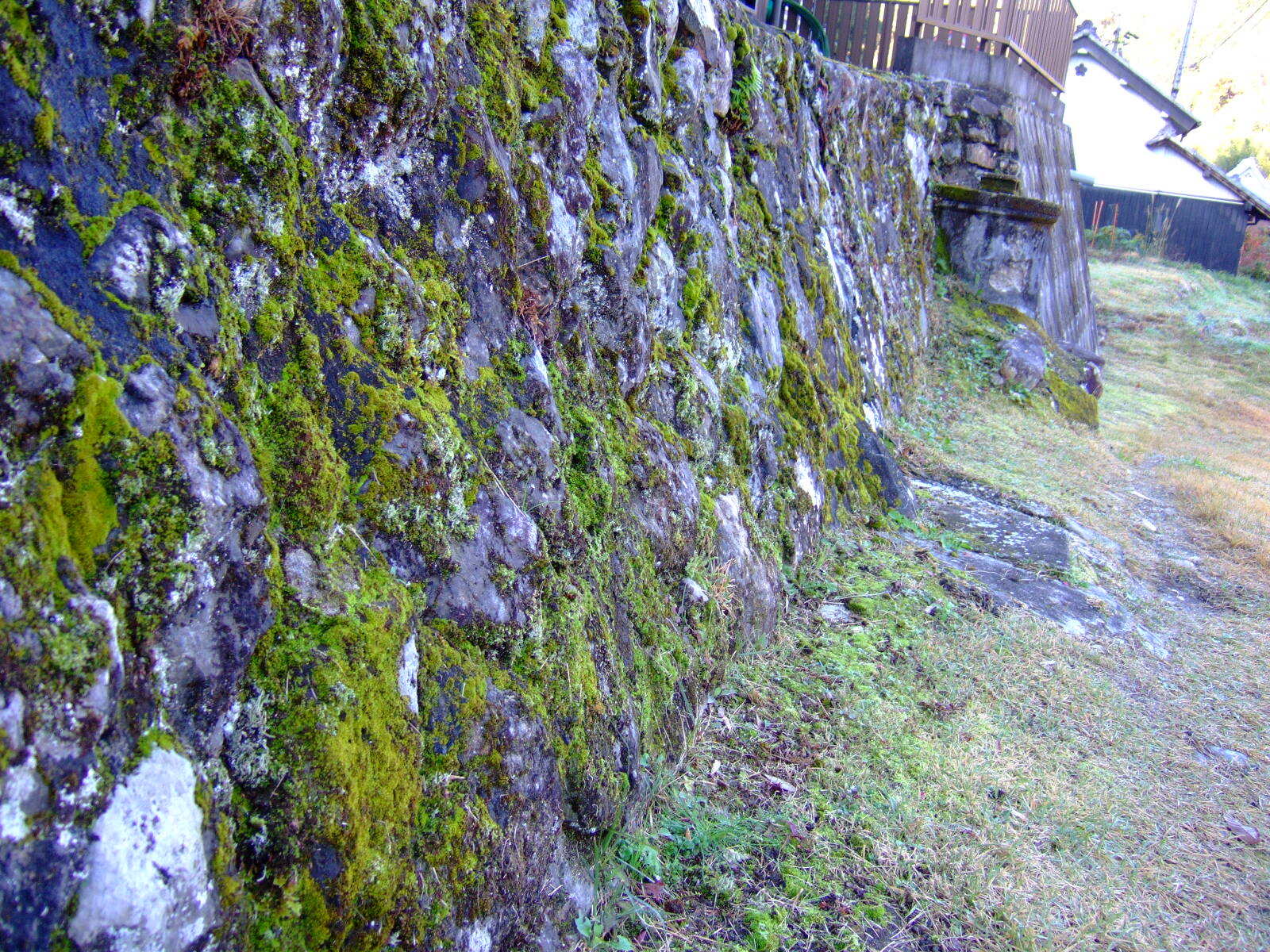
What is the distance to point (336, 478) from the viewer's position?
1.85 m

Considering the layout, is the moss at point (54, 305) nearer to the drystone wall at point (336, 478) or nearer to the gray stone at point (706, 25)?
the drystone wall at point (336, 478)

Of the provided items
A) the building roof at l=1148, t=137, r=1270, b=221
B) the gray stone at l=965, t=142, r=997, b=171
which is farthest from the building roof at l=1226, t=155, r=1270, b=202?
the gray stone at l=965, t=142, r=997, b=171

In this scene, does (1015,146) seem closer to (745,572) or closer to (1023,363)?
(1023,363)

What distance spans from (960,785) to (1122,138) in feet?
98.9

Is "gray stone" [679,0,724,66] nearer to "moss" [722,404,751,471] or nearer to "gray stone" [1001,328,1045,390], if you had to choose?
"moss" [722,404,751,471]

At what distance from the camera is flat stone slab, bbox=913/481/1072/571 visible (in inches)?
214

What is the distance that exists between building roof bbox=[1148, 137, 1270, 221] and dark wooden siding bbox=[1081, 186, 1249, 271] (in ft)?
1.24

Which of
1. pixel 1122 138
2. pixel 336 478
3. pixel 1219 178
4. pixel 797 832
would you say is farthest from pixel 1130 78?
pixel 336 478

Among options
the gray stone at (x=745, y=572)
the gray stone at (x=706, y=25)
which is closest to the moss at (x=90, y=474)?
the gray stone at (x=745, y=572)

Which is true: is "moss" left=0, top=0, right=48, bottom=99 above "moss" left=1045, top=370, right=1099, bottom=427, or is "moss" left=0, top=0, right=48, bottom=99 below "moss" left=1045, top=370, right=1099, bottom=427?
above

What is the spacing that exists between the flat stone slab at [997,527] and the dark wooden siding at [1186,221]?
24.1 meters

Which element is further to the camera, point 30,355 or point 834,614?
point 834,614

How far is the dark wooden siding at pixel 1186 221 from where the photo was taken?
26.0 metres

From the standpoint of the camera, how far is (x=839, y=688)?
352 centimetres
